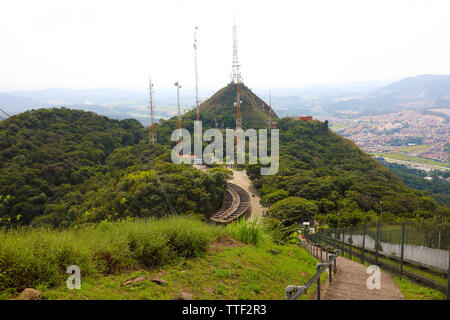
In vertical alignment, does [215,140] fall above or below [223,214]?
above

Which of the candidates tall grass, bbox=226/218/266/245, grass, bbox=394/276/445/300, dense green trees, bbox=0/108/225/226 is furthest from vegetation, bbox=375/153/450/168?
grass, bbox=394/276/445/300

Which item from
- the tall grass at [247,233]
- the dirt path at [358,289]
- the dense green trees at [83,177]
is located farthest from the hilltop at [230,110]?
the dirt path at [358,289]

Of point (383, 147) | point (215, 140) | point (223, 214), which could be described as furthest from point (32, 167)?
point (383, 147)

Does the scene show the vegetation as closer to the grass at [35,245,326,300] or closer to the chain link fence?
the chain link fence

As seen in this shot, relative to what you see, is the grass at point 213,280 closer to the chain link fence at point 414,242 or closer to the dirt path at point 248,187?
the chain link fence at point 414,242

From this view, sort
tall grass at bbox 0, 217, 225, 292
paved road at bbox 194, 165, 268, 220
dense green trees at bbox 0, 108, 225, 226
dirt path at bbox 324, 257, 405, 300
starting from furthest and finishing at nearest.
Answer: paved road at bbox 194, 165, 268, 220 < dense green trees at bbox 0, 108, 225, 226 < dirt path at bbox 324, 257, 405, 300 < tall grass at bbox 0, 217, 225, 292

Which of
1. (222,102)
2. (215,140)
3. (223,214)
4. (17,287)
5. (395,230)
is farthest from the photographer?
(222,102)

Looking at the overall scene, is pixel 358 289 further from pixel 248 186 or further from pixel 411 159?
pixel 411 159
